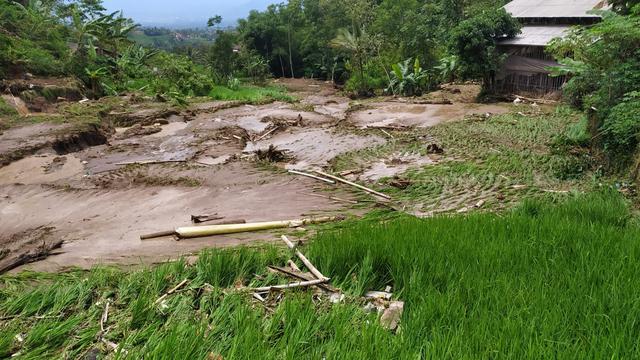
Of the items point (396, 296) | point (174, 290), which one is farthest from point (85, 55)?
point (396, 296)

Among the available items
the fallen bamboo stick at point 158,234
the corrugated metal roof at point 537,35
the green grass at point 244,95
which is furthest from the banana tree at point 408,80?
the fallen bamboo stick at point 158,234

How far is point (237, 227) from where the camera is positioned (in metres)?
5.93

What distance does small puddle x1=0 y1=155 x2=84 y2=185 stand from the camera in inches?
412

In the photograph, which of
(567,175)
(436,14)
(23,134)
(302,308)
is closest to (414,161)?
(567,175)

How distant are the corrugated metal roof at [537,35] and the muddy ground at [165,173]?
304 centimetres

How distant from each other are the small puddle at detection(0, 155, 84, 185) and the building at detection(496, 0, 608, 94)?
16.3 meters

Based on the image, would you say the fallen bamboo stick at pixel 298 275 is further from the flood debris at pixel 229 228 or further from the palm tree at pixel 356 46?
the palm tree at pixel 356 46

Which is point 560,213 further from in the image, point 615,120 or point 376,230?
point 615,120

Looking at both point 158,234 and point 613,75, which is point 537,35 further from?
point 158,234

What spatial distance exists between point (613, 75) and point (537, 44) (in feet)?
36.7

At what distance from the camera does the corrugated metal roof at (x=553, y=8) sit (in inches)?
715

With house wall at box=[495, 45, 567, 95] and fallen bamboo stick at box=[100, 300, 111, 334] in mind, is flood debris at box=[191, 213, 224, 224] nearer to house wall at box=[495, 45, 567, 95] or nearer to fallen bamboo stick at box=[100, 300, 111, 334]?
fallen bamboo stick at box=[100, 300, 111, 334]

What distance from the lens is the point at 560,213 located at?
5105 millimetres

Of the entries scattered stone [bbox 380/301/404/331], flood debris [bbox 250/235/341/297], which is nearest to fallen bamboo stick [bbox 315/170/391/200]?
flood debris [bbox 250/235/341/297]
